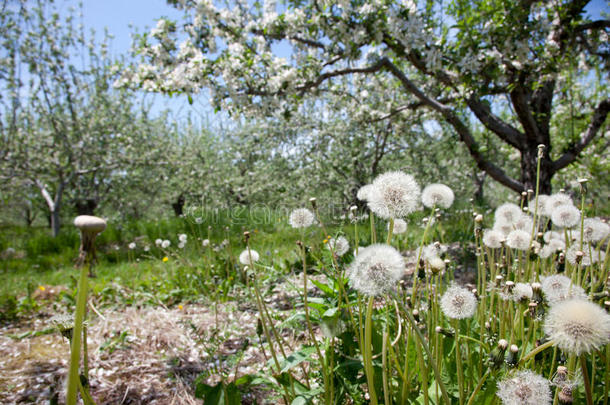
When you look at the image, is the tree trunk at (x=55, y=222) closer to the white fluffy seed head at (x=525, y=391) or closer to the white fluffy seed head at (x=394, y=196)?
the white fluffy seed head at (x=394, y=196)

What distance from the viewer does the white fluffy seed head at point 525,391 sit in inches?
31.4

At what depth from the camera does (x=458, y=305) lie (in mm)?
1014

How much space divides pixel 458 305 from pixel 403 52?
3.88m

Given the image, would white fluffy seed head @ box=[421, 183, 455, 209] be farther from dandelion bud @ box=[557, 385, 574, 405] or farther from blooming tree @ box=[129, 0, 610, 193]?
blooming tree @ box=[129, 0, 610, 193]

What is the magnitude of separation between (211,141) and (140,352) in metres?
11.5

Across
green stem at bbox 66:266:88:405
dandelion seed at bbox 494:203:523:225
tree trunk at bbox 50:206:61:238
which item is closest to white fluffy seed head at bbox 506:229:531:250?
dandelion seed at bbox 494:203:523:225

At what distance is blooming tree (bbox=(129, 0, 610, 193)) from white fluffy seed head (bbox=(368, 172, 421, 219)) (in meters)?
3.22

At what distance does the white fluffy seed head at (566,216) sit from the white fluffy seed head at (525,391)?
91 cm

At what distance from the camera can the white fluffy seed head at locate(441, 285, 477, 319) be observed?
3.25 feet

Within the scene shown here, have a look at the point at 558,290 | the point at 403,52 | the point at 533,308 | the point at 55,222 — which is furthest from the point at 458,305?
the point at 55,222

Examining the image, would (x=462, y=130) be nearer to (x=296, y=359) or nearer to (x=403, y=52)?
(x=403, y=52)

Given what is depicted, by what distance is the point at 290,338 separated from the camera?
90.2 inches

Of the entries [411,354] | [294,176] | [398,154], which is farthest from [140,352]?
[398,154]

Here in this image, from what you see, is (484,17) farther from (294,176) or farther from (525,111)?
(294,176)
